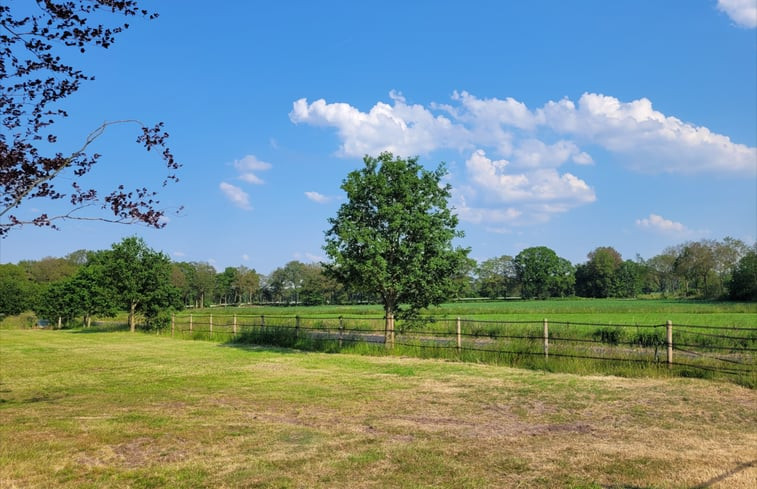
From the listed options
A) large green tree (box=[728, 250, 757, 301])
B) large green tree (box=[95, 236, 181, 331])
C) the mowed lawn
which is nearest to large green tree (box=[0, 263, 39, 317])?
large green tree (box=[95, 236, 181, 331])

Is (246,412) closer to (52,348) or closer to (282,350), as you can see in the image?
(282,350)

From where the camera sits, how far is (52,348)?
21781mm

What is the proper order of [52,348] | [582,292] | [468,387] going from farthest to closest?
[582,292], [52,348], [468,387]

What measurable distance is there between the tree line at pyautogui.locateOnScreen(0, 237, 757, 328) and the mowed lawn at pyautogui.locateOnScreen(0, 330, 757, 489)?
7.91 m

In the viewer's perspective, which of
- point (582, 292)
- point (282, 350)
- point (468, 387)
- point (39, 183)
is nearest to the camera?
point (39, 183)

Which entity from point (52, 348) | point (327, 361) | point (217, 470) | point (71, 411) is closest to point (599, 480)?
point (217, 470)

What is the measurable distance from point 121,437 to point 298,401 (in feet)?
10.4

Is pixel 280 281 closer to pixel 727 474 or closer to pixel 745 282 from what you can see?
pixel 745 282

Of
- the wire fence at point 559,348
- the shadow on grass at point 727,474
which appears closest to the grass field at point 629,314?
the wire fence at point 559,348

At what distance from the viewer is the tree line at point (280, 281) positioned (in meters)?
32.3

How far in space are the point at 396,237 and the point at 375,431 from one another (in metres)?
11.0

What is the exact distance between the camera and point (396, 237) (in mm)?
17484

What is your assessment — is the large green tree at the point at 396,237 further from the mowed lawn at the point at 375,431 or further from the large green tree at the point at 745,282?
the large green tree at the point at 745,282

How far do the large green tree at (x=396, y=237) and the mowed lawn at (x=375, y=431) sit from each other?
15.9 feet
